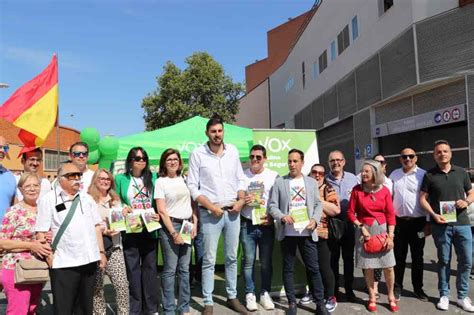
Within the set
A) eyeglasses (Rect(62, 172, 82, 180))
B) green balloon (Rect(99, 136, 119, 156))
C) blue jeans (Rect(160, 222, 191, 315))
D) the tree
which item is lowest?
blue jeans (Rect(160, 222, 191, 315))

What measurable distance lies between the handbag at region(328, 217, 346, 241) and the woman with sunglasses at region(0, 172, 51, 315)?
326 cm

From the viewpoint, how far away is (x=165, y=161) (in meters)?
4.48

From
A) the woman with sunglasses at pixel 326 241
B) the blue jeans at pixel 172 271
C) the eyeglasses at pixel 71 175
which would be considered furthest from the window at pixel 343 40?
the eyeglasses at pixel 71 175

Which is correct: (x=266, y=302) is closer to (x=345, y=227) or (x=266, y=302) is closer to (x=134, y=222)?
(x=345, y=227)

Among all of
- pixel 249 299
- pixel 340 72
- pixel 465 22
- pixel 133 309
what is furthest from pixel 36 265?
pixel 340 72

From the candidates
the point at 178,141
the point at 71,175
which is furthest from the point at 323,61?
the point at 71,175

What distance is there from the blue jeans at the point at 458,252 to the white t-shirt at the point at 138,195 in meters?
3.50

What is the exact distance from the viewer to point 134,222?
421 centimetres

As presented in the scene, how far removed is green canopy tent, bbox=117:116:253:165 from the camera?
7676mm

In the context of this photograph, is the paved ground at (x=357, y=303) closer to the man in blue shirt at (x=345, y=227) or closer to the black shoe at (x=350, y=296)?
the black shoe at (x=350, y=296)

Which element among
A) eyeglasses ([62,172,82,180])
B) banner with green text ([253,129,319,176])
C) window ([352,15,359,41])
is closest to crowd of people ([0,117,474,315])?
eyeglasses ([62,172,82,180])

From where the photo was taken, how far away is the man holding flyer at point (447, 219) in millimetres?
4777

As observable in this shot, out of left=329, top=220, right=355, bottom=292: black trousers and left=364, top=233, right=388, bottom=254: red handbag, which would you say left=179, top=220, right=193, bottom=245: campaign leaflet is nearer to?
left=329, top=220, right=355, bottom=292: black trousers

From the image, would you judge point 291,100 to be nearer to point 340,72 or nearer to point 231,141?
point 340,72
